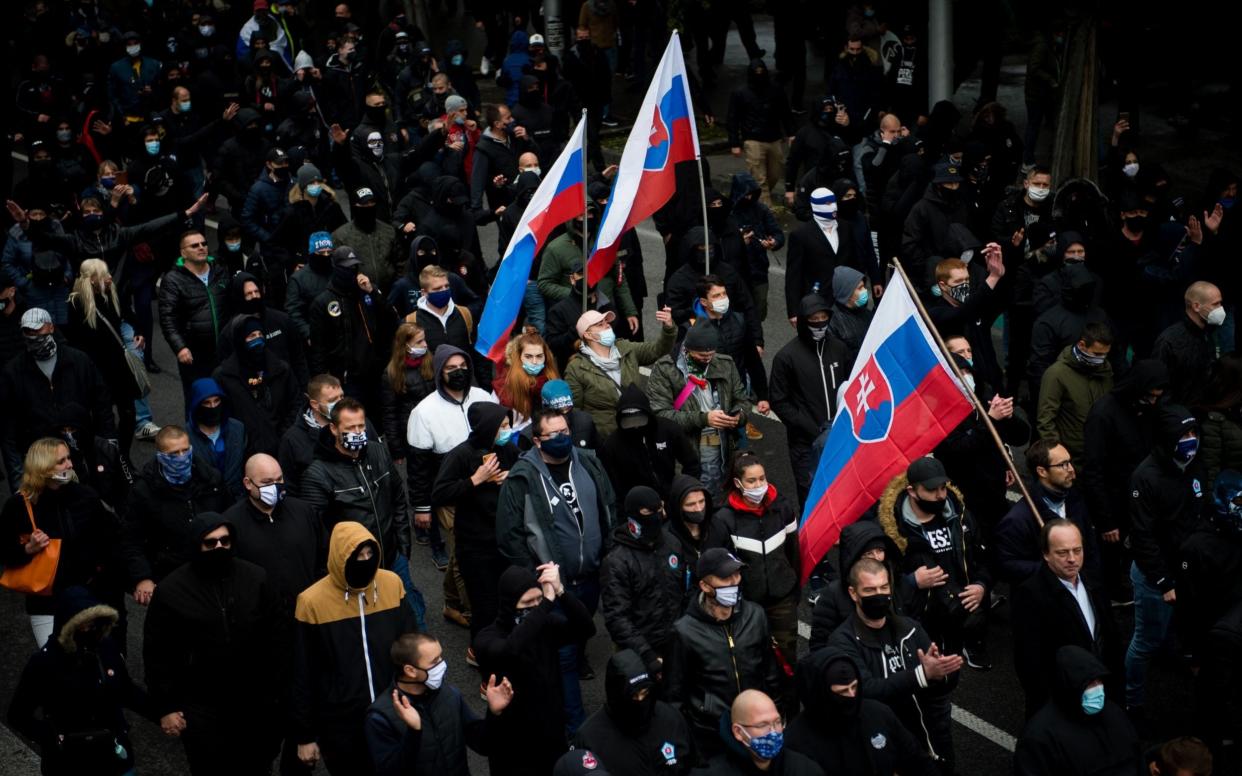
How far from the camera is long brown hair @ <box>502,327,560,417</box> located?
34.0 feet

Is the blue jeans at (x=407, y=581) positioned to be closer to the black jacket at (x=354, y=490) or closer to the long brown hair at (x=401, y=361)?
the black jacket at (x=354, y=490)

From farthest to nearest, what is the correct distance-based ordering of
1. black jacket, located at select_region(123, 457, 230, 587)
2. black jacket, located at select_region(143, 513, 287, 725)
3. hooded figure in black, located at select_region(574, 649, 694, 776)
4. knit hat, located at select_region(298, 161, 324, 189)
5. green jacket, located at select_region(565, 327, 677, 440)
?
1. knit hat, located at select_region(298, 161, 324, 189)
2. green jacket, located at select_region(565, 327, 677, 440)
3. black jacket, located at select_region(123, 457, 230, 587)
4. black jacket, located at select_region(143, 513, 287, 725)
5. hooded figure in black, located at select_region(574, 649, 694, 776)

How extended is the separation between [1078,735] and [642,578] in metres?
2.33

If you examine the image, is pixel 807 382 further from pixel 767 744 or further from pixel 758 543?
pixel 767 744

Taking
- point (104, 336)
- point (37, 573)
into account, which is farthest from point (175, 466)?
point (104, 336)

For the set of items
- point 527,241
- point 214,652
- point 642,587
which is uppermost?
point 214,652

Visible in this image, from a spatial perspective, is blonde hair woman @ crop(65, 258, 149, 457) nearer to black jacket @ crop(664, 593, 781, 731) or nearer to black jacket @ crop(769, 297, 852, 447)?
black jacket @ crop(769, 297, 852, 447)

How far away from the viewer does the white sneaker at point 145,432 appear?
44.1 ft

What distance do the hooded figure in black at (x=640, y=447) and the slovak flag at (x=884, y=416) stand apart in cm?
146

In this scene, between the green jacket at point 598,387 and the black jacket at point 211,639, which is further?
the green jacket at point 598,387

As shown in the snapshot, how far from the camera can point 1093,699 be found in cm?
691

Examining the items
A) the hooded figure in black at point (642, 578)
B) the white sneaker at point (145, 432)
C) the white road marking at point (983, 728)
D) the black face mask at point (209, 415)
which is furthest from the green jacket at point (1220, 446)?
the white sneaker at point (145, 432)

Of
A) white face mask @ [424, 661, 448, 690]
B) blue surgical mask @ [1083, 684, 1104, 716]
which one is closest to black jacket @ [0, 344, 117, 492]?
white face mask @ [424, 661, 448, 690]

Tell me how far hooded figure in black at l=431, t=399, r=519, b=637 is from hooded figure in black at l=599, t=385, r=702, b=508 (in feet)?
2.13
